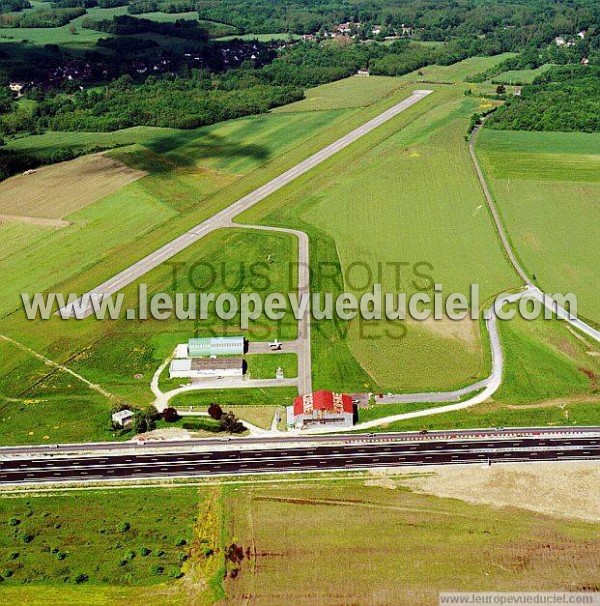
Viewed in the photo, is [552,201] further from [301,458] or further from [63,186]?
[63,186]

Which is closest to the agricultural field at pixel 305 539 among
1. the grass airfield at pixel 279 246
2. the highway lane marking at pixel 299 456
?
the highway lane marking at pixel 299 456

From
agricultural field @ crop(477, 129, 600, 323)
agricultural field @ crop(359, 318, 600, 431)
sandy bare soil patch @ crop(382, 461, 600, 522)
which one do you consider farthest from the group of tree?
agricultural field @ crop(477, 129, 600, 323)

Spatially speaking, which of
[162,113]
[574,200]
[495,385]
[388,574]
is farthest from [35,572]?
[162,113]

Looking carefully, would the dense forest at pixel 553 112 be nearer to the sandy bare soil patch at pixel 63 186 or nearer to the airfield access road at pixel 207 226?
the airfield access road at pixel 207 226

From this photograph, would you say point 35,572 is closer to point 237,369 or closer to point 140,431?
point 140,431

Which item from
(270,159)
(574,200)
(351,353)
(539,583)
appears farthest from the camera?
(270,159)

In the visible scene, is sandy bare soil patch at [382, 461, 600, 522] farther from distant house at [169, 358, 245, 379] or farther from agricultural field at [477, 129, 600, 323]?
agricultural field at [477, 129, 600, 323]
